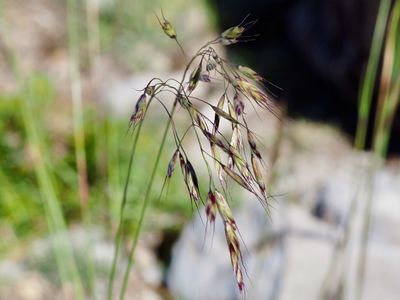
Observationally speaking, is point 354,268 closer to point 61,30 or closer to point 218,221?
point 218,221

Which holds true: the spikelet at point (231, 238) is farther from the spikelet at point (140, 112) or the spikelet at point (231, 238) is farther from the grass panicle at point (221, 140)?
the spikelet at point (140, 112)

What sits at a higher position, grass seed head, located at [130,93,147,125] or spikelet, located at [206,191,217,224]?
grass seed head, located at [130,93,147,125]

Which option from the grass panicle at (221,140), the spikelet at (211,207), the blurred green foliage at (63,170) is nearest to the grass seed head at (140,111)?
the grass panicle at (221,140)

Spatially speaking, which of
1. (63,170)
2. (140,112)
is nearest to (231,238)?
(140,112)

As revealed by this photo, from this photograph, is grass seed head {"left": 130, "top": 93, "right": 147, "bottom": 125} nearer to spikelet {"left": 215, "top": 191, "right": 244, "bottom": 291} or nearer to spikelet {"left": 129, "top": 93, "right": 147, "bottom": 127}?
spikelet {"left": 129, "top": 93, "right": 147, "bottom": 127}

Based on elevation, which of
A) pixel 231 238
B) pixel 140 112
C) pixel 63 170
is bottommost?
pixel 231 238

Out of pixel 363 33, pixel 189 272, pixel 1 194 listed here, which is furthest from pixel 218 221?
pixel 363 33

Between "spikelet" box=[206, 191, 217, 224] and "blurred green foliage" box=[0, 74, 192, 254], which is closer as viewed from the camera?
"spikelet" box=[206, 191, 217, 224]

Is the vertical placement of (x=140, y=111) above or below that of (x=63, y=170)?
below

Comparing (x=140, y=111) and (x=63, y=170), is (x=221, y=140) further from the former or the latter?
(x=63, y=170)

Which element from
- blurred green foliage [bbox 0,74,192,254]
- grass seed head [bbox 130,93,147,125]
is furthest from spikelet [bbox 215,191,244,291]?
blurred green foliage [bbox 0,74,192,254]

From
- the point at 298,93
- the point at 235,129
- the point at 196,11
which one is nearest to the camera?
the point at 235,129
